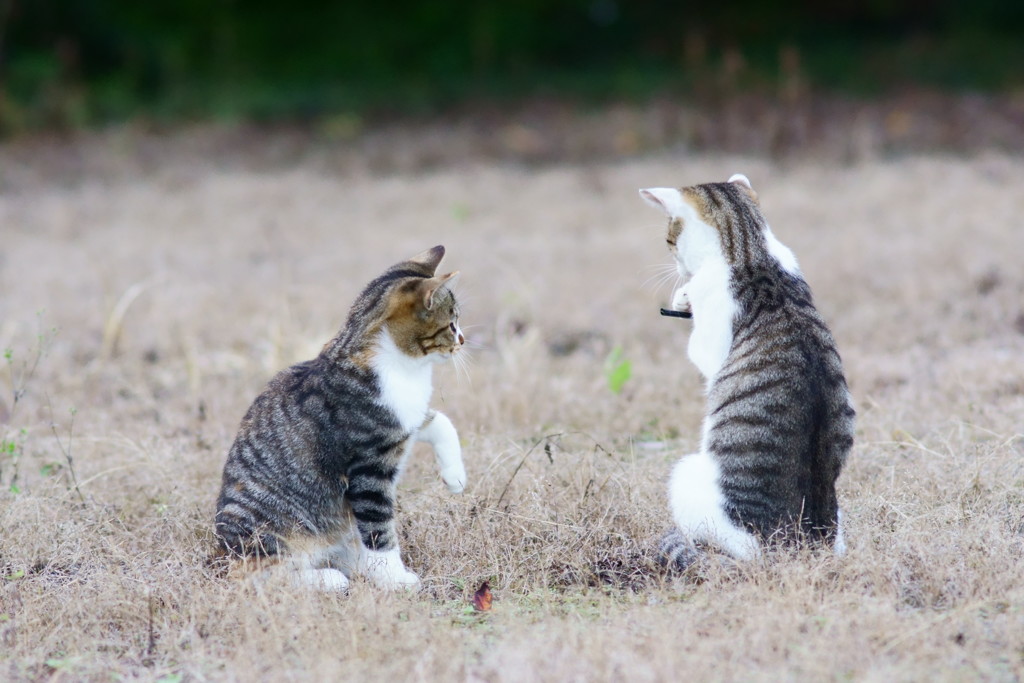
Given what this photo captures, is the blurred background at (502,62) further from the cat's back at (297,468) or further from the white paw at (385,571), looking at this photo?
the white paw at (385,571)

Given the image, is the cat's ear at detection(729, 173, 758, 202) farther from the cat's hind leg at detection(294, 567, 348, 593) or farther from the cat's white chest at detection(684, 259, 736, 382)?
the cat's hind leg at detection(294, 567, 348, 593)

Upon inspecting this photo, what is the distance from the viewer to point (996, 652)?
277 cm

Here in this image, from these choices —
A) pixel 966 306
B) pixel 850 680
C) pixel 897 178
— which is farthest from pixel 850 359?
pixel 897 178

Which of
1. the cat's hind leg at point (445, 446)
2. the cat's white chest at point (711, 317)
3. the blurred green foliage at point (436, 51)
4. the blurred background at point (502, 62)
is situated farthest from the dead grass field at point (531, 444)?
the blurred green foliage at point (436, 51)

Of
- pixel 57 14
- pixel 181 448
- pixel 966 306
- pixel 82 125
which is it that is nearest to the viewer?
pixel 181 448

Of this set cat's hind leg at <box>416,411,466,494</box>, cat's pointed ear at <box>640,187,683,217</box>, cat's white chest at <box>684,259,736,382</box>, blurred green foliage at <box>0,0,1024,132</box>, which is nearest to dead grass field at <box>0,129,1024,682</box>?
cat's hind leg at <box>416,411,466,494</box>

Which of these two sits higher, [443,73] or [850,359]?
[443,73]

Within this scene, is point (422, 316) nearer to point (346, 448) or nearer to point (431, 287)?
point (431, 287)

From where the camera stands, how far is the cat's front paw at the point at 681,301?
370 cm

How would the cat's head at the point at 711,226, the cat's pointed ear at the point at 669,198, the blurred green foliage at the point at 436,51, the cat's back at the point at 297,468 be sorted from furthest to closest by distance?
1. the blurred green foliage at the point at 436,51
2. the cat's pointed ear at the point at 669,198
3. the cat's head at the point at 711,226
4. the cat's back at the point at 297,468

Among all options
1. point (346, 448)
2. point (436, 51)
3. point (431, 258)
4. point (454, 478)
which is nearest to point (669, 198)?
point (431, 258)

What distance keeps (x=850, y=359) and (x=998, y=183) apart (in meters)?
4.29

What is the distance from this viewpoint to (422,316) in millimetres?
3529

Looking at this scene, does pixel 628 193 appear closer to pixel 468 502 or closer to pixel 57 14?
pixel 468 502
